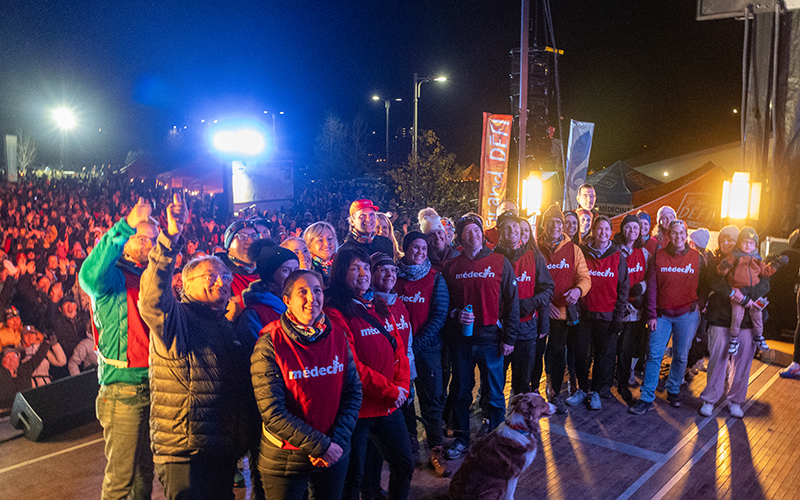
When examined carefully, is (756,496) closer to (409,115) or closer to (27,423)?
(27,423)

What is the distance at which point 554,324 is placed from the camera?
6.50m

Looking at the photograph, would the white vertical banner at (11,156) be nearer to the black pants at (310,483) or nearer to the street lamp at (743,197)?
the black pants at (310,483)

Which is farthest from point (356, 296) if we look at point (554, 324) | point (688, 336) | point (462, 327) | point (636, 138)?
point (636, 138)

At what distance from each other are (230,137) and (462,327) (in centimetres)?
1046

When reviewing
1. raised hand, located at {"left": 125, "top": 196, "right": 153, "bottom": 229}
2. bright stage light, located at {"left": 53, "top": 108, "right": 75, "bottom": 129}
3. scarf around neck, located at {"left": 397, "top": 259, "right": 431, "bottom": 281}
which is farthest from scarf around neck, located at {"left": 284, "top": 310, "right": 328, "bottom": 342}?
bright stage light, located at {"left": 53, "top": 108, "right": 75, "bottom": 129}

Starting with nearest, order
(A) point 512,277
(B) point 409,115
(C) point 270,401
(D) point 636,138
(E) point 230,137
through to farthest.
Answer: (C) point 270,401 → (A) point 512,277 → (E) point 230,137 → (D) point 636,138 → (B) point 409,115

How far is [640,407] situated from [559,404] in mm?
895

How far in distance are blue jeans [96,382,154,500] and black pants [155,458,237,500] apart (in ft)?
2.02

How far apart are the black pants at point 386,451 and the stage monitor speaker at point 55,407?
144 inches

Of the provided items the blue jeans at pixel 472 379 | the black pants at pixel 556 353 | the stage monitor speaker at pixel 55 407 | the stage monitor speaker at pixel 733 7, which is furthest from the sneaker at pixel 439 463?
the stage monitor speaker at pixel 733 7

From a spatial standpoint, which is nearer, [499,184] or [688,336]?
[688,336]

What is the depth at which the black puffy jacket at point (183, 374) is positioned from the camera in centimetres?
303

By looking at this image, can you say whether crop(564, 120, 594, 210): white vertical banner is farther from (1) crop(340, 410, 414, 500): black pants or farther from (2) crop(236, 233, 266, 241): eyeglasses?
(1) crop(340, 410, 414, 500): black pants

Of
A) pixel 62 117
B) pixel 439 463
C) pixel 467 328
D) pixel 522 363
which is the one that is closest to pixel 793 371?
pixel 522 363
